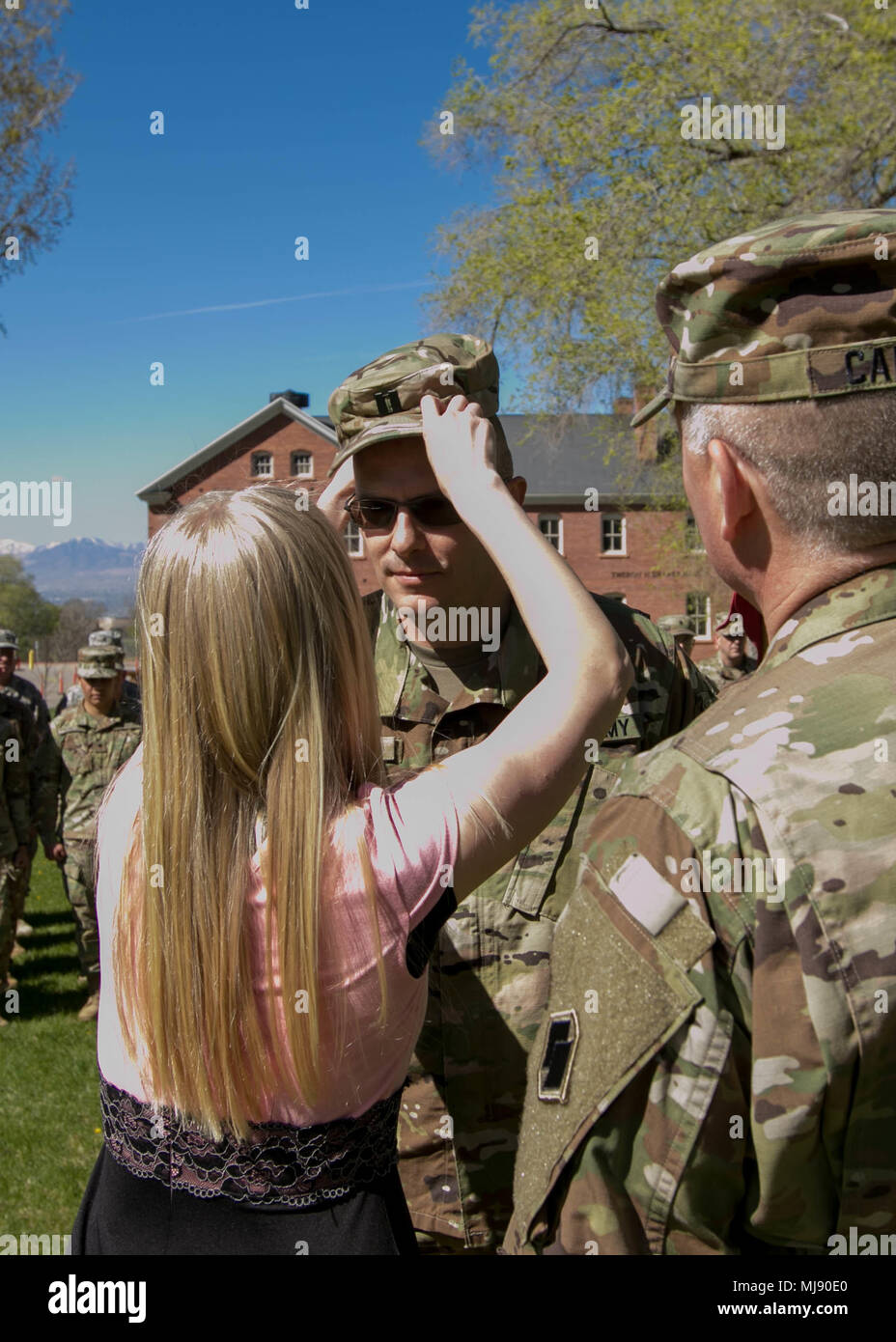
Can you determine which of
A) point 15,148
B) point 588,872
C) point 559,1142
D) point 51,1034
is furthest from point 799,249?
point 15,148

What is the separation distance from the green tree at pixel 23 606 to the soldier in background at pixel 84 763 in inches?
1561

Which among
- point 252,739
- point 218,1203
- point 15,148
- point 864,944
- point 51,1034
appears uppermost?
point 15,148

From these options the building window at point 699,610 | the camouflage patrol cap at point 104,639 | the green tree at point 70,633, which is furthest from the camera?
the green tree at point 70,633

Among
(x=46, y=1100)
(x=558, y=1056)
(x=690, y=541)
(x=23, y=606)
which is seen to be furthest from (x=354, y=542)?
(x=23, y=606)

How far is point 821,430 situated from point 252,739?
2.97ft

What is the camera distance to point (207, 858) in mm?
1646

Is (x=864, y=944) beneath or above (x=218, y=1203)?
above

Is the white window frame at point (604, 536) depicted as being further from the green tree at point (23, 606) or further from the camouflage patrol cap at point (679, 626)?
the camouflage patrol cap at point (679, 626)

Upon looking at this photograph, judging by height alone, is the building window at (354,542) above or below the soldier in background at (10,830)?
above

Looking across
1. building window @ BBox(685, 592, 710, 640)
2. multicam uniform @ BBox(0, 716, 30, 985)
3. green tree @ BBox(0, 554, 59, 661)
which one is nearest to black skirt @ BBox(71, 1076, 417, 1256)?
multicam uniform @ BBox(0, 716, 30, 985)

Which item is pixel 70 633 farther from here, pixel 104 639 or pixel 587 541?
pixel 104 639

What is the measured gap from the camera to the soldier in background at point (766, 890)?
1251mm

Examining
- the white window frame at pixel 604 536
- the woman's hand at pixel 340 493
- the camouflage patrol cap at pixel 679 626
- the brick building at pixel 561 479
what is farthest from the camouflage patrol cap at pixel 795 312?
the white window frame at pixel 604 536

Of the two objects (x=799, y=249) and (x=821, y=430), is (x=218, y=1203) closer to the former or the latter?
(x=821, y=430)
